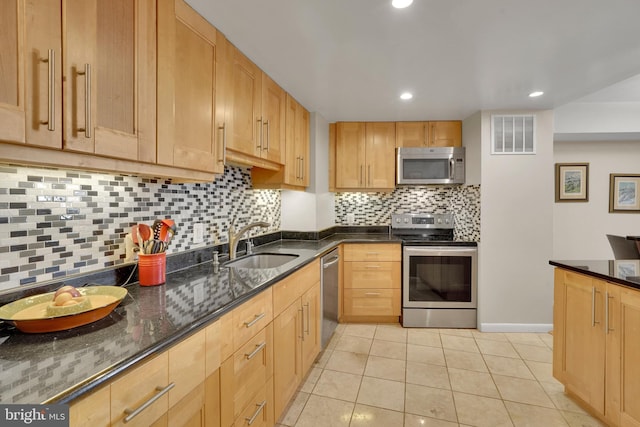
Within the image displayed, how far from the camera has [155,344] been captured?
0.86 meters

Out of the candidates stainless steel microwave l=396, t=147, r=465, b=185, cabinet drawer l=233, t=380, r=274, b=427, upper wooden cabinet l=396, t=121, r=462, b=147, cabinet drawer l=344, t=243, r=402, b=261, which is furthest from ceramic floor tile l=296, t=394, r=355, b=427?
upper wooden cabinet l=396, t=121, r=462, b=147

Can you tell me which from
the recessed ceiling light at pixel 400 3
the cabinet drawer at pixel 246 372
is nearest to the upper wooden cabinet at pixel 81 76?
the cabinet drawer at pixel 246 372

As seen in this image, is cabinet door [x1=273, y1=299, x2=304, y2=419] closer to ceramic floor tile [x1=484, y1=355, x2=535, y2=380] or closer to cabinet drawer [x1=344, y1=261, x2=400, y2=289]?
cabinet drawer [x1=344, y1=261, x2=400, y2=289]

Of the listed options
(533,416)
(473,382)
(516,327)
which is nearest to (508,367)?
(473,382)

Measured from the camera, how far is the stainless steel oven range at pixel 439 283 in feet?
10.3

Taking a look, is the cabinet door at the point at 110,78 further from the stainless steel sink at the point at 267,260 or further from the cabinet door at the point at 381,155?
the cabinet door at the point at 381,155

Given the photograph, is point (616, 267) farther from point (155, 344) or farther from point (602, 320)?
point (155, 344)

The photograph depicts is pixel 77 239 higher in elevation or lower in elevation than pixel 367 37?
lower

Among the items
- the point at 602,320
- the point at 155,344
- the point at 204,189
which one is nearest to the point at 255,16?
the point at 204,189

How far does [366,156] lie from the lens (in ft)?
11.5

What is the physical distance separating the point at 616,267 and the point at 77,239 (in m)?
2.86

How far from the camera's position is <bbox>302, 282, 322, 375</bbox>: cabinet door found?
83.9 inches

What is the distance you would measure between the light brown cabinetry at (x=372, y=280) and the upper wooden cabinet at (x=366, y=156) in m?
0.74

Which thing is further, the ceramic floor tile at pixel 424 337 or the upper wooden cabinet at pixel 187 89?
the ceramic floor tile at pixel 424 337
